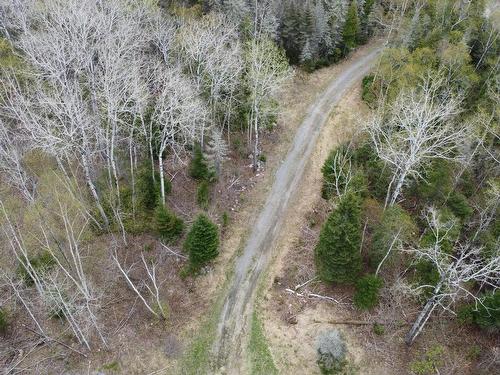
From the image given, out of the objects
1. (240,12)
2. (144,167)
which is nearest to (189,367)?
(144,167)

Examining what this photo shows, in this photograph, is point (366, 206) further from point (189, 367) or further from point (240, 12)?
point (240, 12)

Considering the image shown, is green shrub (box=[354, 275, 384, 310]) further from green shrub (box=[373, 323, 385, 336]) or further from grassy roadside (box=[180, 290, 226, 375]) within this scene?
grassy roadside (box=[180, 290, 226, 375])

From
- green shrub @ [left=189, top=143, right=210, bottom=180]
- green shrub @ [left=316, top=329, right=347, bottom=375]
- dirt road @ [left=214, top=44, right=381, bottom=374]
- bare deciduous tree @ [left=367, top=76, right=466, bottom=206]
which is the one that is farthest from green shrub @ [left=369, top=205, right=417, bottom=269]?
green shrub @ [left=189, top=143, right=210, bottom=180]

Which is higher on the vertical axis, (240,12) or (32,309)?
(240,12)

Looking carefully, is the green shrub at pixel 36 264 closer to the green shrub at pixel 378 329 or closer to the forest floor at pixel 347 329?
the forest floor at pixel 347 329

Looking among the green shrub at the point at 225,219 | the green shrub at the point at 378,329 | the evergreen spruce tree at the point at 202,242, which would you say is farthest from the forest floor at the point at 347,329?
the evergreen spruce tree at the point at 202,242

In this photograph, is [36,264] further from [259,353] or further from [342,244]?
[342,244]
